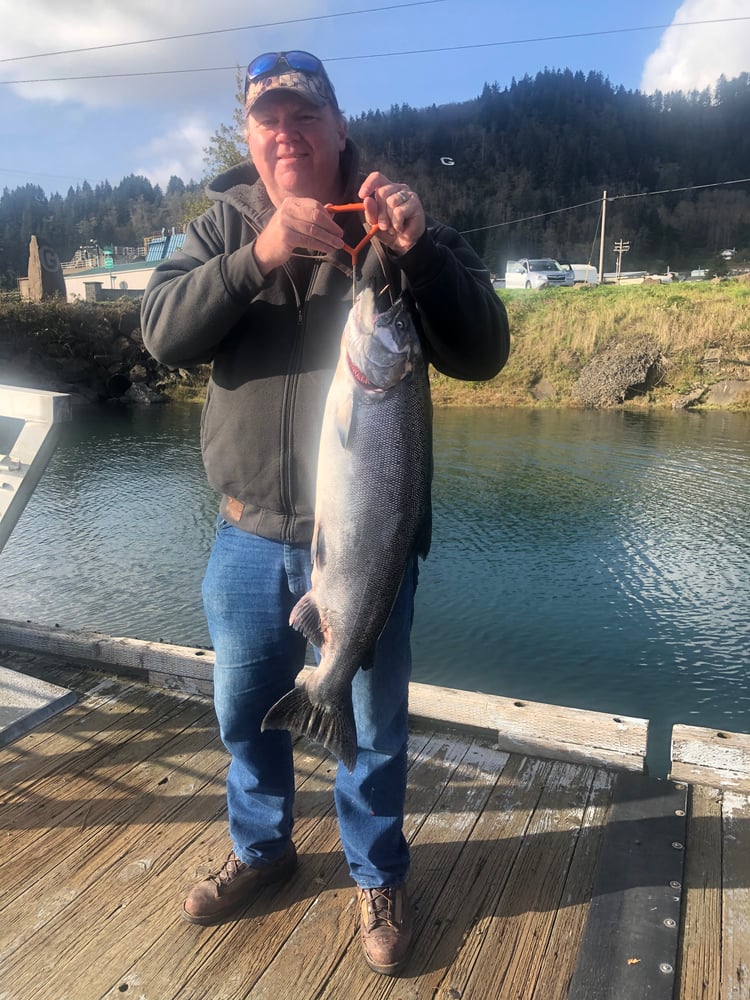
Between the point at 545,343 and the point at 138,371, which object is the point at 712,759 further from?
the point at 138,371

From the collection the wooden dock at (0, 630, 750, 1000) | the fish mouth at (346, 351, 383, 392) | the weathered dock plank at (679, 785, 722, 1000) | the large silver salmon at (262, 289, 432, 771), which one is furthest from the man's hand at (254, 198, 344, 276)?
the weathered dock plank at (679, 785, 722, 1000)

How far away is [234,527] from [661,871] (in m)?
1.91

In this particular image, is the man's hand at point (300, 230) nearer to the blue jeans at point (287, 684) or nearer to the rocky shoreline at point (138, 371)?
the blue jeans at point (287, 684)

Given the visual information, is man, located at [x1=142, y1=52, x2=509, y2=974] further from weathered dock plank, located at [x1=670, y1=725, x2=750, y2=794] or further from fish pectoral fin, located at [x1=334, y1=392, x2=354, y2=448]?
weathered dock plank, located at [x1=670, y1=725, x2=750, y2=794]

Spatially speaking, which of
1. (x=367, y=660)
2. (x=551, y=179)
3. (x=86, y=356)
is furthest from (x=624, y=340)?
(x=551, y=179)

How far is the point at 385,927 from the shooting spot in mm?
2166

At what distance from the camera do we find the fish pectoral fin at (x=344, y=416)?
1805 mm

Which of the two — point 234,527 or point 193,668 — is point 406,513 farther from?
point 193,668

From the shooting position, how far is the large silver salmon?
1789mm

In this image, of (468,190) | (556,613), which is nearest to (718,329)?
(556,613)

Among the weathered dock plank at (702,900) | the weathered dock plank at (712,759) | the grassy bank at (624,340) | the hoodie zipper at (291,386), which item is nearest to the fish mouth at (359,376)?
the hoodie zipper at (291,386)

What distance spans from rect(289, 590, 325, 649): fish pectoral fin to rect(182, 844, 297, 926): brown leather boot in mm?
943

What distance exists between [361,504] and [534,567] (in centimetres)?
815

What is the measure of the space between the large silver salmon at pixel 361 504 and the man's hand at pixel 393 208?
0.55 feet
